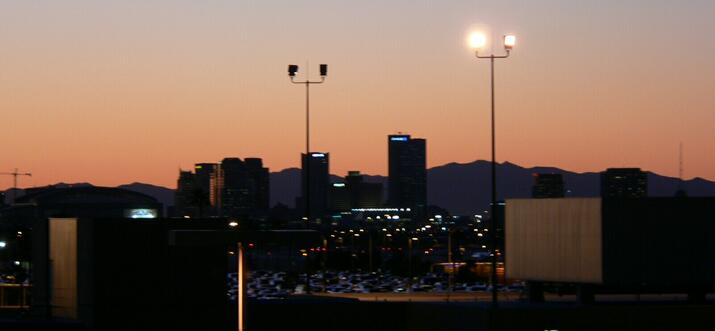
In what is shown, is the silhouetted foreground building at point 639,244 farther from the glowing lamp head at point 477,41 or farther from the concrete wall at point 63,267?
the concrete wall at point 63,267

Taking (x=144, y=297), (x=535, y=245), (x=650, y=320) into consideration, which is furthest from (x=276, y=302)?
(x=650, y=320)

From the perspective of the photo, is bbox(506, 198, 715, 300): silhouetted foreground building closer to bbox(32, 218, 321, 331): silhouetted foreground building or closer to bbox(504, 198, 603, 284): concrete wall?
bbox(504, 198, 603, 284): concrete wall

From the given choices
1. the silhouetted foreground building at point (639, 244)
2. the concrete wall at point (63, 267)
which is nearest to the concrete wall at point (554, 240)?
the silhouetted foreground building at point (639, 244)

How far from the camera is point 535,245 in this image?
56.8 metres

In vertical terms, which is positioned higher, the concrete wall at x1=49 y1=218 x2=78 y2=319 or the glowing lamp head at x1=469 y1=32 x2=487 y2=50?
the glowing lamp head at x1=469 y1=32 x2=487 y2=50

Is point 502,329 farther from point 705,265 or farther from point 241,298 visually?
point 241,298

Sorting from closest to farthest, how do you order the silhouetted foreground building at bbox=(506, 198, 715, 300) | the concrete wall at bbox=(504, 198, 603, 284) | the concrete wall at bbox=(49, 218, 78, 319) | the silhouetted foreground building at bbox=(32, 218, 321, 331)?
1. the silhouetted foreground building at bbox=(32, 218, 321, 331)
2. the concrete wall at bbox=(49, 218, 78, 319)
3. the silhouetted foreground building at bbox=(506, 198, 715, 300)
4. the concrete wall at bbox=(504, 198, 603, 284)

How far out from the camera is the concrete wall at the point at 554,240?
54.2m

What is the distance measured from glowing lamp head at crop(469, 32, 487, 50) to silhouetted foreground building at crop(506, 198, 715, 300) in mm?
7302

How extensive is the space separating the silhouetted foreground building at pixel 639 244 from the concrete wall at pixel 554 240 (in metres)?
0.04

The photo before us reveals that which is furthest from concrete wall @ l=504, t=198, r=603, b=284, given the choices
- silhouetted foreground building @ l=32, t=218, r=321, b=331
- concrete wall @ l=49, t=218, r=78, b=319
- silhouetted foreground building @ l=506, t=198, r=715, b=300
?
concrete wall @ l=49, t=218, r=78, b=319

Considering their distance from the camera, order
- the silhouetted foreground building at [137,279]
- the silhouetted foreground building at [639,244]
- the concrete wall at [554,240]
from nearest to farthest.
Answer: the silhouetted foreground building at [137,279]
the silhouetted foreground building at [639,244]
the concrete wall at [554,240]

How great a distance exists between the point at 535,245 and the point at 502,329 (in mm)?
6337

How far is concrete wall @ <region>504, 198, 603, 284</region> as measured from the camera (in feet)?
178
